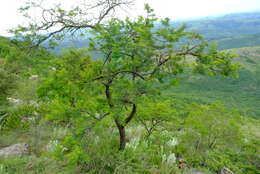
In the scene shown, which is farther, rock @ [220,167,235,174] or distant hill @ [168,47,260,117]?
distant hill @ [168,47,260,117]

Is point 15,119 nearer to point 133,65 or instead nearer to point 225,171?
point 133,65

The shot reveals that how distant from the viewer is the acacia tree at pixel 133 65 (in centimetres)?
341

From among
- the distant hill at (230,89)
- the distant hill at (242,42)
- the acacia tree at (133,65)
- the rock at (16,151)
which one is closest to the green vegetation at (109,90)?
the acacia tree at (133,65)

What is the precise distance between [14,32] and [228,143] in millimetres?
8248

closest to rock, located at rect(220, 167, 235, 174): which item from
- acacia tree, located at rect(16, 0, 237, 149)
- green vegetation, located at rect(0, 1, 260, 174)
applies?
green vegetation, located at rect(0, 1, 260, 174)

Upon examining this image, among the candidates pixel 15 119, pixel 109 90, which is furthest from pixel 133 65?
pixel 15 119

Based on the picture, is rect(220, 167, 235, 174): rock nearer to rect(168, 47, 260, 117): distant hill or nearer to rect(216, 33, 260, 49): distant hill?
rect(168, 47, 260, 117): distant hill

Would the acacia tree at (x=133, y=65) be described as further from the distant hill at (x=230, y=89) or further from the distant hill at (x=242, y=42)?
the distant hill at (x=242, y=42)

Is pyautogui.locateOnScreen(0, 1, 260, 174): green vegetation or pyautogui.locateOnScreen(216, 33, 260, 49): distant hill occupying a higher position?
pyautogui.locateOnScreen(0, 1, 260, 174): green vegetation

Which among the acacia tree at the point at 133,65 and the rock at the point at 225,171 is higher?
the acacia tree at the point at 133,65

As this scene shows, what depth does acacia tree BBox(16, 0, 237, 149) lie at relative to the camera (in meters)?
3.41

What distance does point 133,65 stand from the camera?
3.72 m

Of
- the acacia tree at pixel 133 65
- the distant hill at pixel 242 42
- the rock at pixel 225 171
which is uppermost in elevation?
the acacia tree at pixel 133 65

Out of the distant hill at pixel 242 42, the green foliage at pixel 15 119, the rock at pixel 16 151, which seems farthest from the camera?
the distant hill at pixel 242 42
